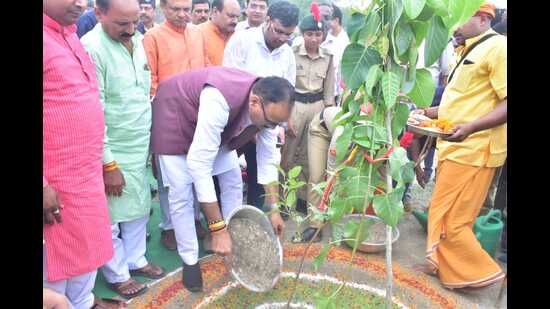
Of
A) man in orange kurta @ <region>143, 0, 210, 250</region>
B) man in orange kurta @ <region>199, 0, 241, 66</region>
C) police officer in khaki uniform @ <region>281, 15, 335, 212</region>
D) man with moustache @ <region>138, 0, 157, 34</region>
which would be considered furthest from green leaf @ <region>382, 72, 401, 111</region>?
man with moustache @ <region>138, 0, 157, 34</region>

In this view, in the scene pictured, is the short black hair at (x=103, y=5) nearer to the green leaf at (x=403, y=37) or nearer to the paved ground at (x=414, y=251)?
the green leaf at (x=403, y=37)

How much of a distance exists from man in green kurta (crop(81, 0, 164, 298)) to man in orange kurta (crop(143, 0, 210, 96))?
879 millimetres

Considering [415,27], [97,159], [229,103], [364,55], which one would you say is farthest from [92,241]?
[415,27]

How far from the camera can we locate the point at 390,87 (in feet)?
6.02

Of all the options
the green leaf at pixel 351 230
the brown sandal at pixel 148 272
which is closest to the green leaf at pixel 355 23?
the green leaf at pixel 351 230

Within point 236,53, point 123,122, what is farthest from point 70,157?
point 236,53

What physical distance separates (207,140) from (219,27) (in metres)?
→ 2.47

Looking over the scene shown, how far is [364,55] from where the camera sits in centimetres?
194

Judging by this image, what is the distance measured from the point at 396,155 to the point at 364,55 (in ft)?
1.48

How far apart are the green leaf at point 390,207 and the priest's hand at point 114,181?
1.71 metres

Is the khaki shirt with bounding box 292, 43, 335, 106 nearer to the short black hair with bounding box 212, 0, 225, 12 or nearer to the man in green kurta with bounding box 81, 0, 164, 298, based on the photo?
the short black hair with bounding box 212, 0, 225, 12

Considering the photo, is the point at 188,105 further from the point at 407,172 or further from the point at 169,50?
the point at 407,172

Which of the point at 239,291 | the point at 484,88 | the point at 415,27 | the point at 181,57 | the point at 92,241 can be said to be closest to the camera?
the point at 415,27

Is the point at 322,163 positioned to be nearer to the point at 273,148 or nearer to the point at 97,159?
the point at 273,148
